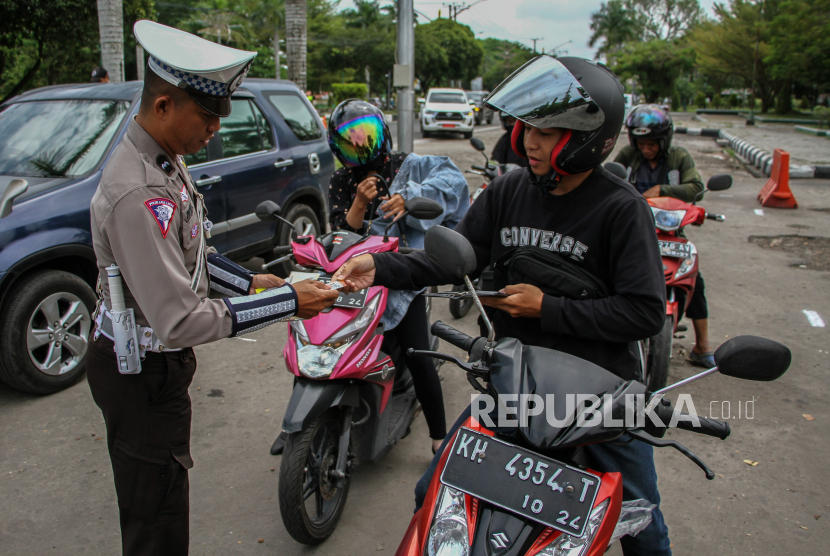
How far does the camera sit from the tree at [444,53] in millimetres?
57703

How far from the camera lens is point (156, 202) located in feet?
5.93

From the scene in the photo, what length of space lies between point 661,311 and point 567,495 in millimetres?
640

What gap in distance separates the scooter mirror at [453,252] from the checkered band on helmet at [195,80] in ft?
2.53

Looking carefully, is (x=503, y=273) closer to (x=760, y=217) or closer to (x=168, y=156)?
(x=168, y=156)

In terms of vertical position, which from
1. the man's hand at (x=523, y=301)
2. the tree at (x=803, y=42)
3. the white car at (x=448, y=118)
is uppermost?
the tree at (x=803, y=42)

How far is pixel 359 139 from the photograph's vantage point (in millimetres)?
3436

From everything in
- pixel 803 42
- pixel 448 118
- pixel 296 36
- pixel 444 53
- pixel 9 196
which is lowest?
pixel 9 196

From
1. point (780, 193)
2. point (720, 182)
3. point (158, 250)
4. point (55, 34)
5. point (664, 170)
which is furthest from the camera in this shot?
point (55, 34)

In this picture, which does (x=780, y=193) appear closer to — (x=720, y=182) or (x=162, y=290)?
(x=720, y=182)

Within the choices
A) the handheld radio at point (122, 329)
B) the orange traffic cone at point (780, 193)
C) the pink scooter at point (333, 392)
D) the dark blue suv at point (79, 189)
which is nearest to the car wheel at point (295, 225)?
the dark blue suv at point (79, 189)

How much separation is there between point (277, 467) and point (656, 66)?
5631 cm

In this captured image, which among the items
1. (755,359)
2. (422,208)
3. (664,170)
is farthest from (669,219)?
(755,359)

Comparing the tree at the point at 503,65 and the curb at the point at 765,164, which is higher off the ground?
the tree at the point at 503,65

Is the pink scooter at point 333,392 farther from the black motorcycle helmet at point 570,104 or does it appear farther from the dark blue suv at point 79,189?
the black motorcycle helmet at point 570,104
